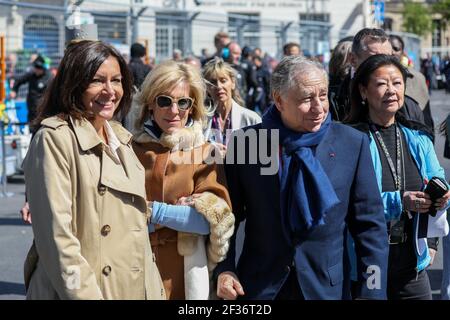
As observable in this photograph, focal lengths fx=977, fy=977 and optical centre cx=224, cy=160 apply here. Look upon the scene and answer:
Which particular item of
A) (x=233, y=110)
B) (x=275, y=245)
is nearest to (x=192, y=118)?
(x=275, y=245)

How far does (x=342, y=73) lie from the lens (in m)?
7.48

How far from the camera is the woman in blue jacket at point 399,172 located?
15.6 feet

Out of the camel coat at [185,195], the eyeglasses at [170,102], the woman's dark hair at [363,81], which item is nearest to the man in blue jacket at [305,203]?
the camel coat at [185,195]

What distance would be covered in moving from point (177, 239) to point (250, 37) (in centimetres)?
2170

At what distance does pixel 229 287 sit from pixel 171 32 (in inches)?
684

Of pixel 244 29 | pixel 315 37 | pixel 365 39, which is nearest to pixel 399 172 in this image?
pixel 365 39

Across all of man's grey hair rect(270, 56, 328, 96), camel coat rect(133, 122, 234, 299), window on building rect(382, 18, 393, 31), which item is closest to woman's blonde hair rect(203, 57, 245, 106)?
camel coat rect(133, 122, 234, 299)

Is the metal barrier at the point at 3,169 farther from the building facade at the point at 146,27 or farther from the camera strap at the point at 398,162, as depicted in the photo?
the camera strap at the point at 398,162

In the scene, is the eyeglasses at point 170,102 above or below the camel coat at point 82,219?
above
